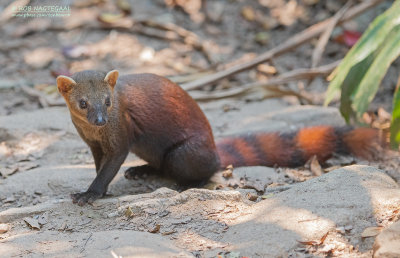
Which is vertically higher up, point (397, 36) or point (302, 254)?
point (397, 36)

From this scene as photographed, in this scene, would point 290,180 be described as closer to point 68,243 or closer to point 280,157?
point 280,157

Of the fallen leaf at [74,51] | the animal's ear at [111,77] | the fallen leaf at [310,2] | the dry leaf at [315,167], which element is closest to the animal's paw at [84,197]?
the animal's ear at [111,77]

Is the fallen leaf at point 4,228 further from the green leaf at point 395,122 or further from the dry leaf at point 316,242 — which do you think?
the green leaf at point 395,122

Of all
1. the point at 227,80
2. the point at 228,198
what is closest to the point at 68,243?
the point at 228,198

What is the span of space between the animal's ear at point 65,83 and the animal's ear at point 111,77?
28 cm

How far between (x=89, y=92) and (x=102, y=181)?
75 cm

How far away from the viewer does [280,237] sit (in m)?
3.26

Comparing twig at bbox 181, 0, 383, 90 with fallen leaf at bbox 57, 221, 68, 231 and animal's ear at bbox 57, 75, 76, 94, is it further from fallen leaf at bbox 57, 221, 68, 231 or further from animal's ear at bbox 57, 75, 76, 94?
fallen leaf at bbox 57, 221, 68, 231

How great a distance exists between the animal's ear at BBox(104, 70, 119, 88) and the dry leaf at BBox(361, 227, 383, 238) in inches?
94.2

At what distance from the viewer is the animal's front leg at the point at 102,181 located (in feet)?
14.1

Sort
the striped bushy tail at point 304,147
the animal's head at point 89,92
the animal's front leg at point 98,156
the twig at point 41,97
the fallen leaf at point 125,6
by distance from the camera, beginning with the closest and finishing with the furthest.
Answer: the animal's head at point 89,92, the animal's front leg at point 98,156, the striped bushy tail at point 304,147, the twig at point 41,97, the fallen leaf at point 125,6

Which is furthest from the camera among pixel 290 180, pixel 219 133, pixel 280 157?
pixel 219 133

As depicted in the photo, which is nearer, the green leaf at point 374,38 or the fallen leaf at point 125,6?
the green leaf at point 374,38

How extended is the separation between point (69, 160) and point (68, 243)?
217 centimetres
